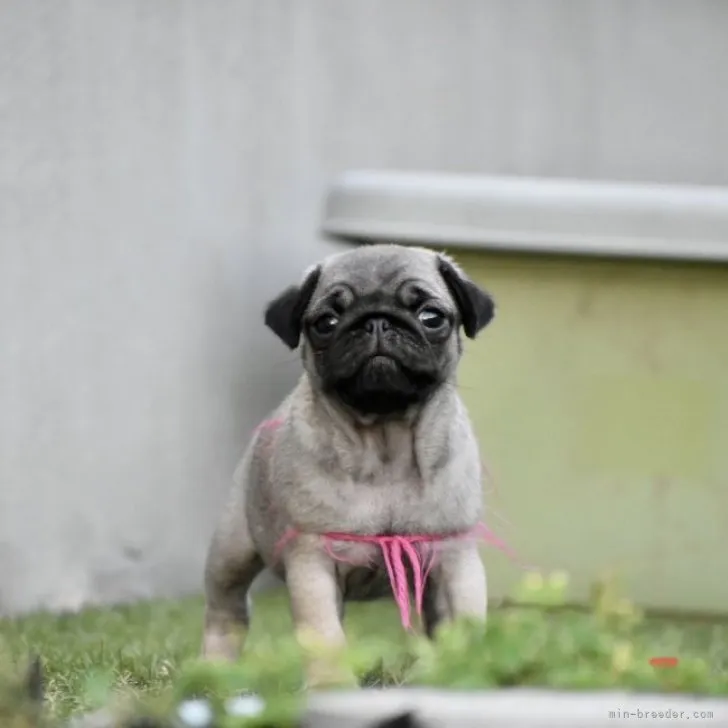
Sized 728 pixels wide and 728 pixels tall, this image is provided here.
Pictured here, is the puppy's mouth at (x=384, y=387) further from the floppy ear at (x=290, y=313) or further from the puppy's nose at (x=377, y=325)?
the floppy ear at (x=290, y=313)

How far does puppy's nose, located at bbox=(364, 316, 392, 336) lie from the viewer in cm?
436

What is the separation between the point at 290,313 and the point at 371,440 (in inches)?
13.7

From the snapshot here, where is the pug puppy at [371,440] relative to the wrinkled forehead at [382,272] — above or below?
below

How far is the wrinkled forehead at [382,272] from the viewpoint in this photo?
446 cm

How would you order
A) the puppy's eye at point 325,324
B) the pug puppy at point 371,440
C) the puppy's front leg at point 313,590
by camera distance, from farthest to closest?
the puppy's eye at point 325,324 < the pug puppy at point 371,440 < the puppy's front leg at point 313,590

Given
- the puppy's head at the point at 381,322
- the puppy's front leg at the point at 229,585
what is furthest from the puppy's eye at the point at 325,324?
the puppy's front leg at the point at 229,585

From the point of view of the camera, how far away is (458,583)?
4371mm

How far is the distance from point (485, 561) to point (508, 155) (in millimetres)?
1923

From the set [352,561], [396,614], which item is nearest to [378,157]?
[396,614]

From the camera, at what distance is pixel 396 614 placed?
667cm

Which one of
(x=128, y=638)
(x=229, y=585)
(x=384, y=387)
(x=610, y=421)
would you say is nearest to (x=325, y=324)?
(x=384, y=387)

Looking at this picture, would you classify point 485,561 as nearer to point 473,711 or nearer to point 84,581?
point 84,581

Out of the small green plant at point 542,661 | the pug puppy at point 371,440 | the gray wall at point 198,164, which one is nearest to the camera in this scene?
the small green plant at point 542,661

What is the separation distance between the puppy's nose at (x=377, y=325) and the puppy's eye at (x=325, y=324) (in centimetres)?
9
